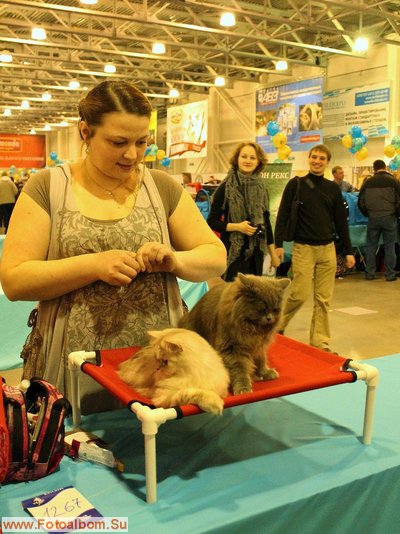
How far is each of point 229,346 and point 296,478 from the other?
301 mm

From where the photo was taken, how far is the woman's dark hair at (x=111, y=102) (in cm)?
124

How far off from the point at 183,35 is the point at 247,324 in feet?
38.6

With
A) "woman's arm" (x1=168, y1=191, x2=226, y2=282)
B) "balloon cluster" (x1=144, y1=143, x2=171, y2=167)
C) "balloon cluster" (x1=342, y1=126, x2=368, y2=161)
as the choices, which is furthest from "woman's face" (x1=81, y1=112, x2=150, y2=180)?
"balloon cluster" (x1=144, y1=143, x2=171, y2=167)

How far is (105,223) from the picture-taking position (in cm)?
133

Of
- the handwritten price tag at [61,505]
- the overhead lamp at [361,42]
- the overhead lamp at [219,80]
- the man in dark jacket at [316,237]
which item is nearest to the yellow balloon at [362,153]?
the overhead lamp at [361,42]

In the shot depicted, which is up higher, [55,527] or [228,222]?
[228,222]

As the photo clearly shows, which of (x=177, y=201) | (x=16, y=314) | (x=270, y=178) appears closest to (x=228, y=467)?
(x=177, y=201)

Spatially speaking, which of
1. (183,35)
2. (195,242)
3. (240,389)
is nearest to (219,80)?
(183,35)

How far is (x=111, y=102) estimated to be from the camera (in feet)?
4.05

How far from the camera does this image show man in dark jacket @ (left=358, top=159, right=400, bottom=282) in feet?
24.9

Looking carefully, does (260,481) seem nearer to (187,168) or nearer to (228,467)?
(228,467)

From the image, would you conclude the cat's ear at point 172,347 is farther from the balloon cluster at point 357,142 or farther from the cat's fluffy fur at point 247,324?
the balloon cluster at point 357,142

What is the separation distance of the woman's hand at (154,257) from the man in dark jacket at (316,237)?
9.51 feet

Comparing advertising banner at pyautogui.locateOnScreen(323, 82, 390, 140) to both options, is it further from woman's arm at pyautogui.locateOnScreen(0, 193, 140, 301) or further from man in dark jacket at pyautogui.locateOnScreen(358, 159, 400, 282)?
woman's arm at pyautogui.locateOnScreen(0, 193, 140, 301)
